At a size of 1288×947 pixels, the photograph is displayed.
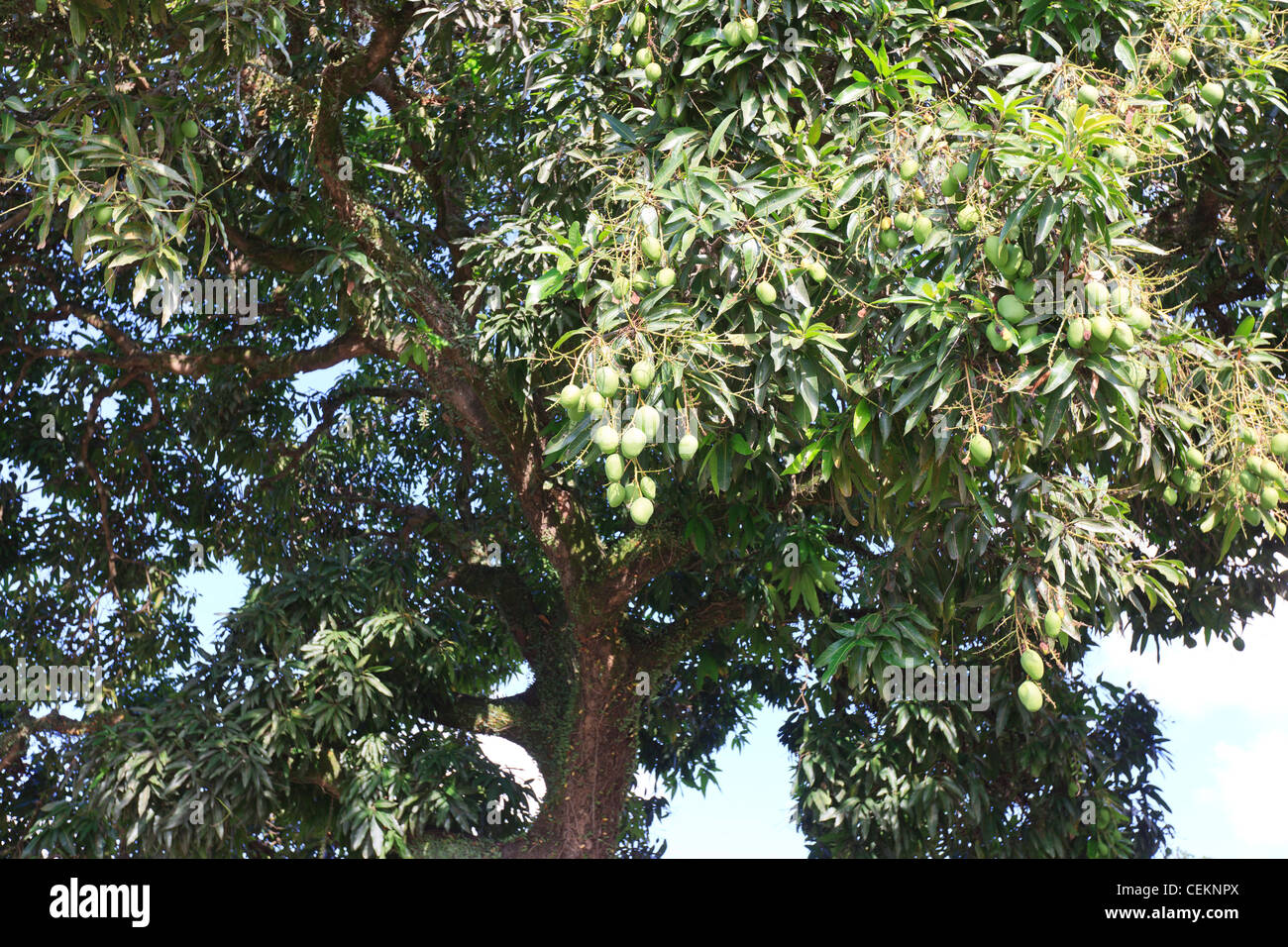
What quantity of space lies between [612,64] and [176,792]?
3208 mm

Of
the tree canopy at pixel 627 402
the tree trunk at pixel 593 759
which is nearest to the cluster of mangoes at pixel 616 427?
the tree canopy at pixel 627 402

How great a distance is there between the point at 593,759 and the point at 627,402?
3.11 meters

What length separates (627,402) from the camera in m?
2.52

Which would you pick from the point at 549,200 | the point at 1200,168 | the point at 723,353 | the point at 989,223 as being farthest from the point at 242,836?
the point at 1200,168

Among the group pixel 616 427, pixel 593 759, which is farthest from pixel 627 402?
pixel 593 759

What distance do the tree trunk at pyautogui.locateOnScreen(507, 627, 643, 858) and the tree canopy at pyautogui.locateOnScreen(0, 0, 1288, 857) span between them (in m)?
0.02

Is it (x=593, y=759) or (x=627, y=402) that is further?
(x=593, y=759)

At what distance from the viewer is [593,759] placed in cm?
526

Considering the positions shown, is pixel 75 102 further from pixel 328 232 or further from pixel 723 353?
pixel 723 353

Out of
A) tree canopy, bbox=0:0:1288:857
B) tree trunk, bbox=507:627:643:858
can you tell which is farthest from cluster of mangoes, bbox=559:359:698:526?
tree trunk, bbox=507:627:643:858

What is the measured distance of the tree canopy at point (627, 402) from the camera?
263 centimetres

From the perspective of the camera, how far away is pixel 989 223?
2529 millimetres

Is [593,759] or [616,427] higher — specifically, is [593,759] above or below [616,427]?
below

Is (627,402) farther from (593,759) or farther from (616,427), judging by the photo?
(593,759)
